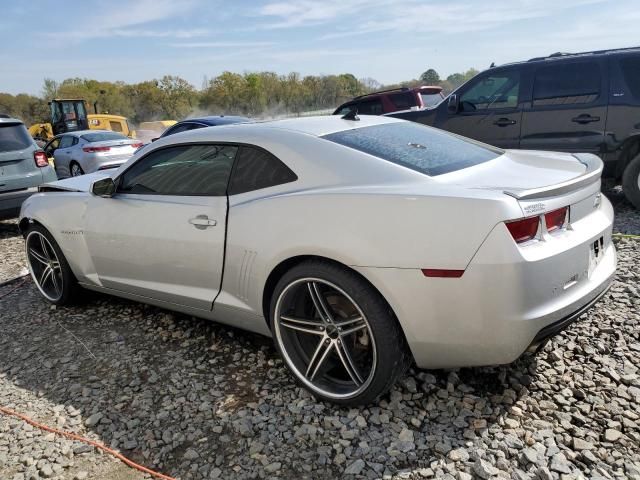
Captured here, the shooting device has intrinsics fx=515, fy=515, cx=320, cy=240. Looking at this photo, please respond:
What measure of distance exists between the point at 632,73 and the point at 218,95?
55078 mm

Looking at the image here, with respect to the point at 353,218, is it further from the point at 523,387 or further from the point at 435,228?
the point at 523,387

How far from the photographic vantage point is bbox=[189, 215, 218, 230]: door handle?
9.69ft

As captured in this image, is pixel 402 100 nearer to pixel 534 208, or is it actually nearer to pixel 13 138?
pixel 13 138

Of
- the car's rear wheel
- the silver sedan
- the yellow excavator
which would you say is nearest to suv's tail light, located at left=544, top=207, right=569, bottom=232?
the silver sedan

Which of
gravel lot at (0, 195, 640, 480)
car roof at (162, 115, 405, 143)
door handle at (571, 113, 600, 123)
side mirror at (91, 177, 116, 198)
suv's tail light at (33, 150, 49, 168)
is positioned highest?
car roof at (162, 115, 405, 143)

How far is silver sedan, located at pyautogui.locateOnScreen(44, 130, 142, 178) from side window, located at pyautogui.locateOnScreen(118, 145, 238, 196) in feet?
27.4

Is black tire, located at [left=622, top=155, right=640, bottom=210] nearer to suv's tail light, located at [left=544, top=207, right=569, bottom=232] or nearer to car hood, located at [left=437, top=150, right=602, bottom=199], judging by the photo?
car hood, located at [left=437, top=150, right=602, bottom=199]

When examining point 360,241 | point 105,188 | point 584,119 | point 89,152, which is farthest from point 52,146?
point 360,241

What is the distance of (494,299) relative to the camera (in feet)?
6.94

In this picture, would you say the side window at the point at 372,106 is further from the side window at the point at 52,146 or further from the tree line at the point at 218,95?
the tree line at the point at 218,95

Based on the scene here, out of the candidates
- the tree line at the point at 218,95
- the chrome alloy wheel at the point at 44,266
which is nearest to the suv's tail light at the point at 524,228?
the chrome alloy wheel at the point at 44,266

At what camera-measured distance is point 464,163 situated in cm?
277

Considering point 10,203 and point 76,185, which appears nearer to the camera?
point 76,185

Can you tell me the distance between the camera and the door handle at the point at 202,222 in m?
2.95
